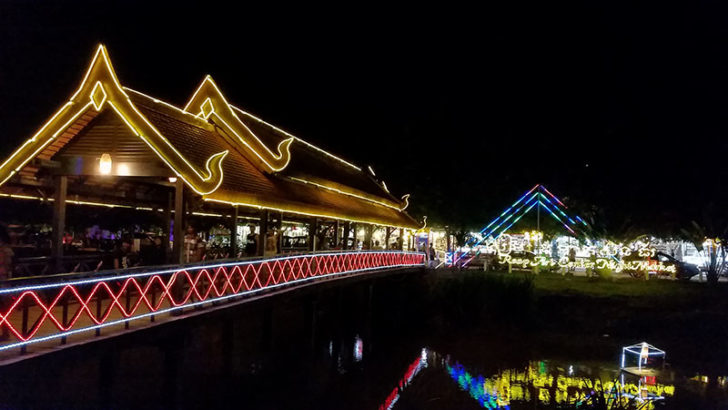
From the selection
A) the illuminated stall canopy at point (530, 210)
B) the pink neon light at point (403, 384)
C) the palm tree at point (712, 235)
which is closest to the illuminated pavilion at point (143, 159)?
the pink neon light at point (403, 384)

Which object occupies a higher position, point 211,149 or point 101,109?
point 101,109

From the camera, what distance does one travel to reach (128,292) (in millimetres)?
11328

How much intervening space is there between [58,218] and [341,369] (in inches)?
459

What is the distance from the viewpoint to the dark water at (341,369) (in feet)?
44.1

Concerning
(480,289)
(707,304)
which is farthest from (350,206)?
(707,304)

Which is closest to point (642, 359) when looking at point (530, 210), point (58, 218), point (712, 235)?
point (712, 235)

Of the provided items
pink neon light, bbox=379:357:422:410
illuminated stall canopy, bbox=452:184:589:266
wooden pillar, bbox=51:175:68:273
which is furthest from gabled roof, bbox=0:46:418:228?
illuminated stall canopy, bbox=452:184:589:266

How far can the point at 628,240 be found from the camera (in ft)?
125

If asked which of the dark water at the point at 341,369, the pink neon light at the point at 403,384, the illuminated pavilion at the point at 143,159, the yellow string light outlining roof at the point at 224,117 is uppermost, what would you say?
the yellow string light outlining roof at the point at 224,117

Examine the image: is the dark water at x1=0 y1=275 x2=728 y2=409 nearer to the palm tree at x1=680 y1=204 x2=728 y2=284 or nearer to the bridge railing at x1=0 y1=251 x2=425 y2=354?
the bridge railing at x1=0 y1=251 x2=425 y2=354

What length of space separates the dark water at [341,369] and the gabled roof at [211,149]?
9.18 ft

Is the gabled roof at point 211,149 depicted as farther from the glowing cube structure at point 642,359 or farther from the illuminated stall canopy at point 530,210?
the illuminated stall canopy at point 530,210

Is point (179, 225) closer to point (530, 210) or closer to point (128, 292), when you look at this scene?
point (128, 292)

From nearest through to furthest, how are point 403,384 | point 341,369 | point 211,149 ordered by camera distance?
point 211,149 < point 403,384 < point 341,369
